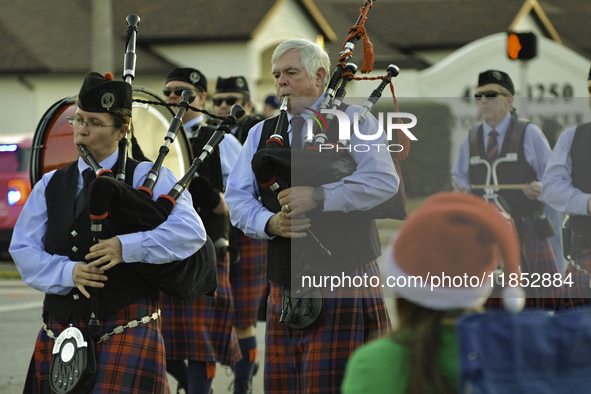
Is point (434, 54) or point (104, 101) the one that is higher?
point (434, 54)

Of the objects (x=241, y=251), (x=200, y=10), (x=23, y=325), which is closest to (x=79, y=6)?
(x=200, y=10)

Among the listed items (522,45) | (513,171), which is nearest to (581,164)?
(513,171)

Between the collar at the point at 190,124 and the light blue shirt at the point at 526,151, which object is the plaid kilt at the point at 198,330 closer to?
the collar at the point at 190,124

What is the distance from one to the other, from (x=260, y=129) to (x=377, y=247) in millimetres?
711

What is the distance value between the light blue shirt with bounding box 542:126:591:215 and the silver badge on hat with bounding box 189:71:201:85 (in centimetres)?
228

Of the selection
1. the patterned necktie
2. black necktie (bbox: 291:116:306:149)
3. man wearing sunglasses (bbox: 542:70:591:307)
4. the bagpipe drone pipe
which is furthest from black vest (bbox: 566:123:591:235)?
the bagpipe drone pipe

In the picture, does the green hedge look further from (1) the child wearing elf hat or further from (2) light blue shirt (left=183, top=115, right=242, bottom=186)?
(1) the child wearing elf hat

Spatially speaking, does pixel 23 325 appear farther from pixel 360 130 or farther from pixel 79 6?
pixel 79 6

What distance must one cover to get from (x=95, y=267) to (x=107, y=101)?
619mm

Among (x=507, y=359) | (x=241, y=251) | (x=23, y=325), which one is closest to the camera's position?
(x=507, y=359)

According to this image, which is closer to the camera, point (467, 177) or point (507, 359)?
point (507, 359)

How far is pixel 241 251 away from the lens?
632 centimetres

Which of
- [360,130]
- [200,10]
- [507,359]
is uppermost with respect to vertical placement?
[200,10]

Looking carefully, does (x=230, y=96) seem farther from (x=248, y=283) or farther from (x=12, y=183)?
(x=12, y=183)
